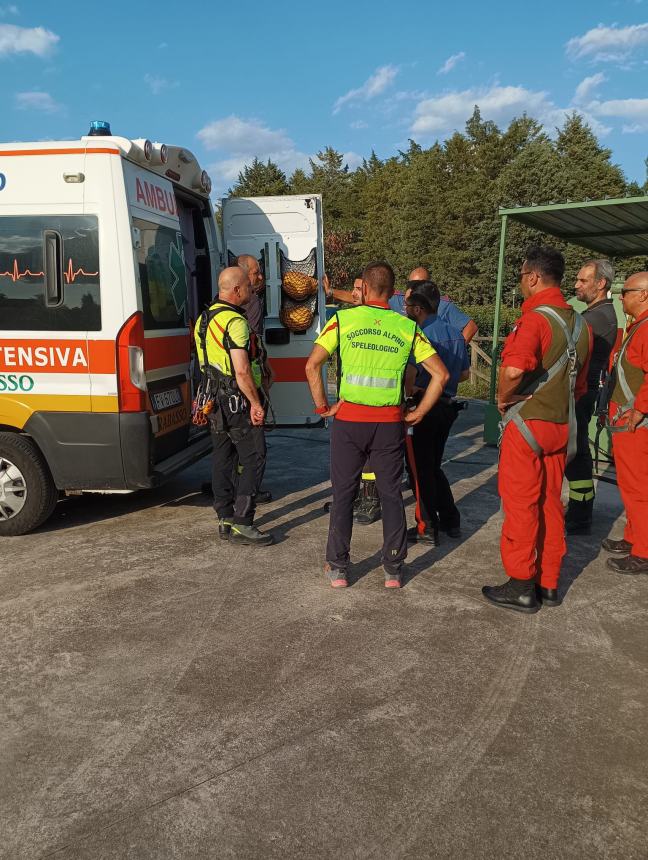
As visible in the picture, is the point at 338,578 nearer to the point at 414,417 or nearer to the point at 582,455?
the point at 414,417

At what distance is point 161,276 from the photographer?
4.95 m

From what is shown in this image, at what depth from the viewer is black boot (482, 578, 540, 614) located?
3809 millimetres

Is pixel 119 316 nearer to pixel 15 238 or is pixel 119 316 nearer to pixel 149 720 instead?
pixel 15 238

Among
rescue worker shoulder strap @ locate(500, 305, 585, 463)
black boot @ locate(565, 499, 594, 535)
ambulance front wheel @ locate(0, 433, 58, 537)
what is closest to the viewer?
rescue worker shoulder strap @ locate(500, 305, 585, 463)

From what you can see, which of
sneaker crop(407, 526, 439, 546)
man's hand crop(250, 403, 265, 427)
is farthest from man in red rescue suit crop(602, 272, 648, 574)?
man's hand crop(250, 403, 265, 427)

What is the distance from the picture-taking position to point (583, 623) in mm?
3711

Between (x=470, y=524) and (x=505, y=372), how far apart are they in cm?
204

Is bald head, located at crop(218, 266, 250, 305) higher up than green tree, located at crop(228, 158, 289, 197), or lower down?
lower down

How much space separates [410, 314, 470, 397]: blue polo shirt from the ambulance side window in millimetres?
2211

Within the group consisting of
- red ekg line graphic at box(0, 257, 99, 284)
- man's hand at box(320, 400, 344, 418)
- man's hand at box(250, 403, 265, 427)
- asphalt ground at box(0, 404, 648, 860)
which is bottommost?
asphalt ground at box(0, 404, 648, 860)

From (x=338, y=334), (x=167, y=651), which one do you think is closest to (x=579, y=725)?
(x=167, y=651)

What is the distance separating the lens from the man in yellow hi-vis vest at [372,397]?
3.83 metres

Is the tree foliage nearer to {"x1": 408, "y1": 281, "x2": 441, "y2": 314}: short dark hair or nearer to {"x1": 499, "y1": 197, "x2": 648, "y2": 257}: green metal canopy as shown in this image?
{"x1": 499, "y1": 197, "x2": 648, "y2": 257}: green metal canopy

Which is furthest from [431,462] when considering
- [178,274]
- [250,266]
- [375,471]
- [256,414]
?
[178,274]
